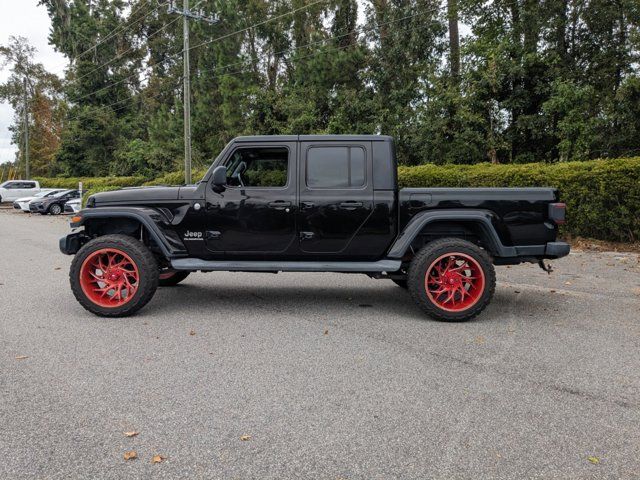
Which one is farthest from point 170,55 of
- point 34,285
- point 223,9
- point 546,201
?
point 546,201

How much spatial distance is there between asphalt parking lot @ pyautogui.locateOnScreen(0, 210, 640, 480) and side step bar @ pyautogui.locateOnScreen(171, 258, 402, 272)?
1.75 feet

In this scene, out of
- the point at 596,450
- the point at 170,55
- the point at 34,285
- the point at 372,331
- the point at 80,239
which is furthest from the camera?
the point at 170,55

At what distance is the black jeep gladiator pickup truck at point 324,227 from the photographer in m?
5.56

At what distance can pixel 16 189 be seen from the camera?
35.7 meters

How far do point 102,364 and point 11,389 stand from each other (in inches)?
26.2

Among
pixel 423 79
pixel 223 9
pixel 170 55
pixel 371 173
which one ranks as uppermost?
pixel 170 55

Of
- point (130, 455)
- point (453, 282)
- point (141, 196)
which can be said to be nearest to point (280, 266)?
point (141, 196)

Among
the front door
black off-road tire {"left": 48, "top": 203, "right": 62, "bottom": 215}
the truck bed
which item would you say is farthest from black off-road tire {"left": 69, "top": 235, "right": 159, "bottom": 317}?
black off-road tire {"left": 48, "top": 203, "right": 62, "bottom": 215}

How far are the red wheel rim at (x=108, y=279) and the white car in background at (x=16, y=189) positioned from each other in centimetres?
3380

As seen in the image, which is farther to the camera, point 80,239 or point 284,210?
point 80,239

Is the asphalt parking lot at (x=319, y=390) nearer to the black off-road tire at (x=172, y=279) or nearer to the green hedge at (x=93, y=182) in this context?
the black off-road tire at (x=172, y=279)

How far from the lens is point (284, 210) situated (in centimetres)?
569

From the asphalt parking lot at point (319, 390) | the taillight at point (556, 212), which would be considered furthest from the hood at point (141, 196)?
the taillight at point (556, 212)

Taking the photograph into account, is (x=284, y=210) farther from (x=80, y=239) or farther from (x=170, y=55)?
(x=170, y=55)
